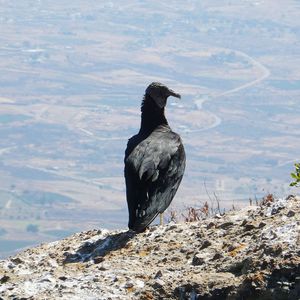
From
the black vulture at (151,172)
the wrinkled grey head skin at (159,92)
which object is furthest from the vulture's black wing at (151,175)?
the wrinkled grey head skin at (159,92)

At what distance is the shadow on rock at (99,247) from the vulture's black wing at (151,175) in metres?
0.18

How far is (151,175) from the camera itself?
11172 millimetres

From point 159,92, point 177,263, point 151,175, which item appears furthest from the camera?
point 159,92

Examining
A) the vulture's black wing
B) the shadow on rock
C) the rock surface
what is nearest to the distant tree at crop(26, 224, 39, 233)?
the vulture's black wing

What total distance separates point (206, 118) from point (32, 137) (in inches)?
1205

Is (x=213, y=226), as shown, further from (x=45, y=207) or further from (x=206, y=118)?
(x=206, y=118)

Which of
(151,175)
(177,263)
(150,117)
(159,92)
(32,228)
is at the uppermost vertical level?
(159,92)

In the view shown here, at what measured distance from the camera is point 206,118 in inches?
7461

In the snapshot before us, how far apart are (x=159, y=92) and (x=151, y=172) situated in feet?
7.35

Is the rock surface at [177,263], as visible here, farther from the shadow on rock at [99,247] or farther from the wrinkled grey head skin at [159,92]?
the wrinkled grey head skin at [159,92]

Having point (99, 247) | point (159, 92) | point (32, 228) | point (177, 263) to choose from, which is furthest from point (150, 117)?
point (32, 228)

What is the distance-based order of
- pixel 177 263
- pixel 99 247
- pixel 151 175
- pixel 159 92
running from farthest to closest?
1. pixel 159 92
2. pixel 151 175
3. pixel 99 247
4. pixel 177 263

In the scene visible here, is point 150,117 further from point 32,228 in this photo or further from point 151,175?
point 32,228

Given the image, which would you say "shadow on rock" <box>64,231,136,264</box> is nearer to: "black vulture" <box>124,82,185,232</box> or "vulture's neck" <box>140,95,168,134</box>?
"black vulture" <box>124,82,185,232</box>
